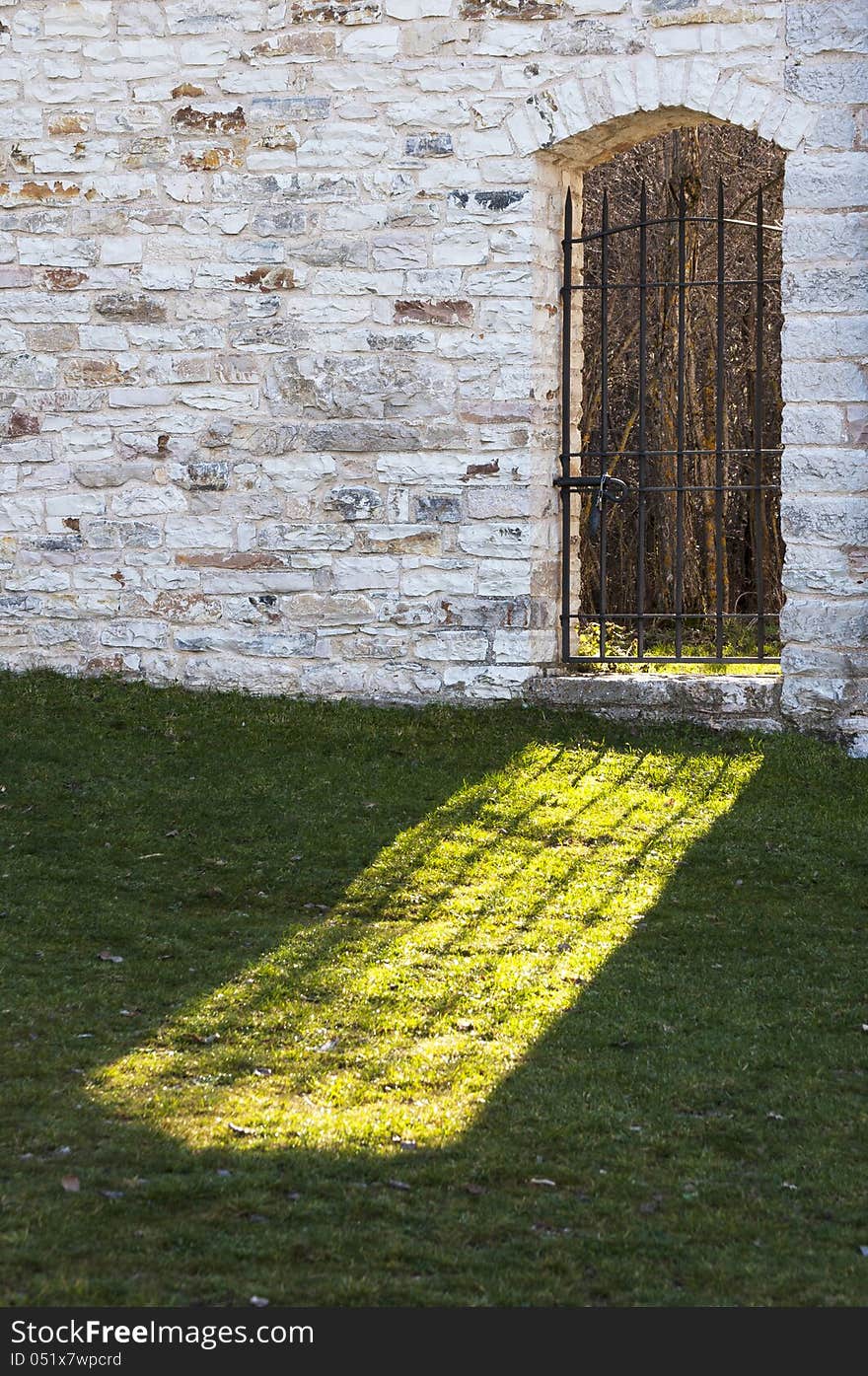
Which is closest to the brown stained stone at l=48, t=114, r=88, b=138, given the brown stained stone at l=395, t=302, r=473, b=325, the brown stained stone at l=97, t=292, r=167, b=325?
the brown stained stone at l=97, t=292, r=167, b=325

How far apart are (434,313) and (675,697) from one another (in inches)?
79.4

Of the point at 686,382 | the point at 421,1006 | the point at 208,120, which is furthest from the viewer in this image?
the point at 686,382

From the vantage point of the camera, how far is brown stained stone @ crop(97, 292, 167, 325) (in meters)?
7.09

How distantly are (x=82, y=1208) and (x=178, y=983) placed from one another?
1394 millimetres

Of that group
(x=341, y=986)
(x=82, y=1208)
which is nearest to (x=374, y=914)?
(x=341, y=986)

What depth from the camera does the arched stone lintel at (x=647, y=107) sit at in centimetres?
637

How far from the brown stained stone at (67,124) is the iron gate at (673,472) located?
7.57ft

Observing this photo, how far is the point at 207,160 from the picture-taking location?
7004mm

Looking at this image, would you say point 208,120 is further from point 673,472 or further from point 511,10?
point 673,472

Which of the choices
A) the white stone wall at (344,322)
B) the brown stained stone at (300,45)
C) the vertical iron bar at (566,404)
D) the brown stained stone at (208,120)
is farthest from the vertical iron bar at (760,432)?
the brown stained stone at (208,120)

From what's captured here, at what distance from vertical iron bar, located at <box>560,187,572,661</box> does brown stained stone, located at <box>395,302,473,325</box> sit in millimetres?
544

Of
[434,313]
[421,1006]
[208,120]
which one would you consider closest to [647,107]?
[434,313]

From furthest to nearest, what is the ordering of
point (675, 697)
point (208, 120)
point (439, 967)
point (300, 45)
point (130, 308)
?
point (130, 308) → point (208, 120) → point (300, 45) → point (675, 697) → point (439, 967)

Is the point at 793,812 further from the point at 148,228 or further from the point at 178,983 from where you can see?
the point at 148,228
